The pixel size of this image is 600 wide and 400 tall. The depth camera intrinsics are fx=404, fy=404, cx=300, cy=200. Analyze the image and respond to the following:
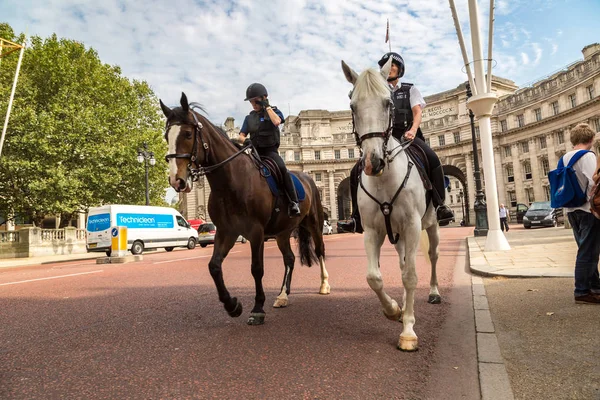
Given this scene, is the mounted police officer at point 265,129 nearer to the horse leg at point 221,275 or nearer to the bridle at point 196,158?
the bridle at point 196,158

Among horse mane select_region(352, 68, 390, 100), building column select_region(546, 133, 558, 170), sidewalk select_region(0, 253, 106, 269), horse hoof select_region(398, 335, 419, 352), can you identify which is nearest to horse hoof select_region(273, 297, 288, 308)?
horse hoof select_region(398, 335, 419, 352)

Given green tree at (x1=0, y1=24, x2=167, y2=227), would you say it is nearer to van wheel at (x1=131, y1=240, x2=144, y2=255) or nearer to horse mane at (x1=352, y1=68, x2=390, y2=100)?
van wheel at (x1=131, y1=240, x2=144, y2=255)

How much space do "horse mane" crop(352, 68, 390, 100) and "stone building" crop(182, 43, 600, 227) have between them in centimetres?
3354

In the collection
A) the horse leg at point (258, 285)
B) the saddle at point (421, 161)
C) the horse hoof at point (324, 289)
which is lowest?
the horse hoof at point (324, 289)

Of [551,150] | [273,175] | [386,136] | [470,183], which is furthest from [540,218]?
[470,183]

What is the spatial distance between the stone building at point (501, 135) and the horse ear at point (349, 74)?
33273mm

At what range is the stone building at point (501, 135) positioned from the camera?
46156 mm

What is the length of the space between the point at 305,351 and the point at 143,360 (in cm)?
127

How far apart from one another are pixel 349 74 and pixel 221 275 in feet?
7.70

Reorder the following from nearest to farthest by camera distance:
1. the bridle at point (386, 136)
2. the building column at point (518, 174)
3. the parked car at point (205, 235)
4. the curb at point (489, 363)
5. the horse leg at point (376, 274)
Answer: the curb at point (489, 363) < the bridle at point (386, 136) < the horse leg at point (376, 274) < the parked car at point (205, 235) < the building column at point (518, 174)

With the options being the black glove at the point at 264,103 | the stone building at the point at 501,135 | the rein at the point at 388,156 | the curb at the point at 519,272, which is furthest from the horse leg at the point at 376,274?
the stone building at the point at 501,135

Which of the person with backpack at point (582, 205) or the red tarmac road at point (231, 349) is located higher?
the person with backpack at point (582, 205)

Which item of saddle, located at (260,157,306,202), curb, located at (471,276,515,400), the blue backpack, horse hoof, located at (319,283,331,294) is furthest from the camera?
horse hoof, located at (319,283,331,294)

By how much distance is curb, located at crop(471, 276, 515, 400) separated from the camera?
2.39 m
